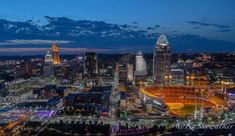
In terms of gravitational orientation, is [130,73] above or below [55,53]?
below

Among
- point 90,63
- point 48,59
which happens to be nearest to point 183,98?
point 90,63

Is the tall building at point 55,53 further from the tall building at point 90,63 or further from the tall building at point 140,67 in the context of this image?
the tall building at point 140,67

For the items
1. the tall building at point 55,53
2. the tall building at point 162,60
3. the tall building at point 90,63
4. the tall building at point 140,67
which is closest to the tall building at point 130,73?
the tall building at point 140,67

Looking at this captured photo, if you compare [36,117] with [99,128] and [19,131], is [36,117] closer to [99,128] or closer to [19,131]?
[19,131]

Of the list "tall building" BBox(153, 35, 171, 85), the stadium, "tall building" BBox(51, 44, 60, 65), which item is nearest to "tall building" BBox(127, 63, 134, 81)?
"tall building" BBox(153, 35, 171, 85)

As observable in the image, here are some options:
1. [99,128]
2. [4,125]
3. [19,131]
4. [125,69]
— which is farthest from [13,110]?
[125,69]

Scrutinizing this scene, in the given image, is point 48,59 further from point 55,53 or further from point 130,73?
point 130,73
